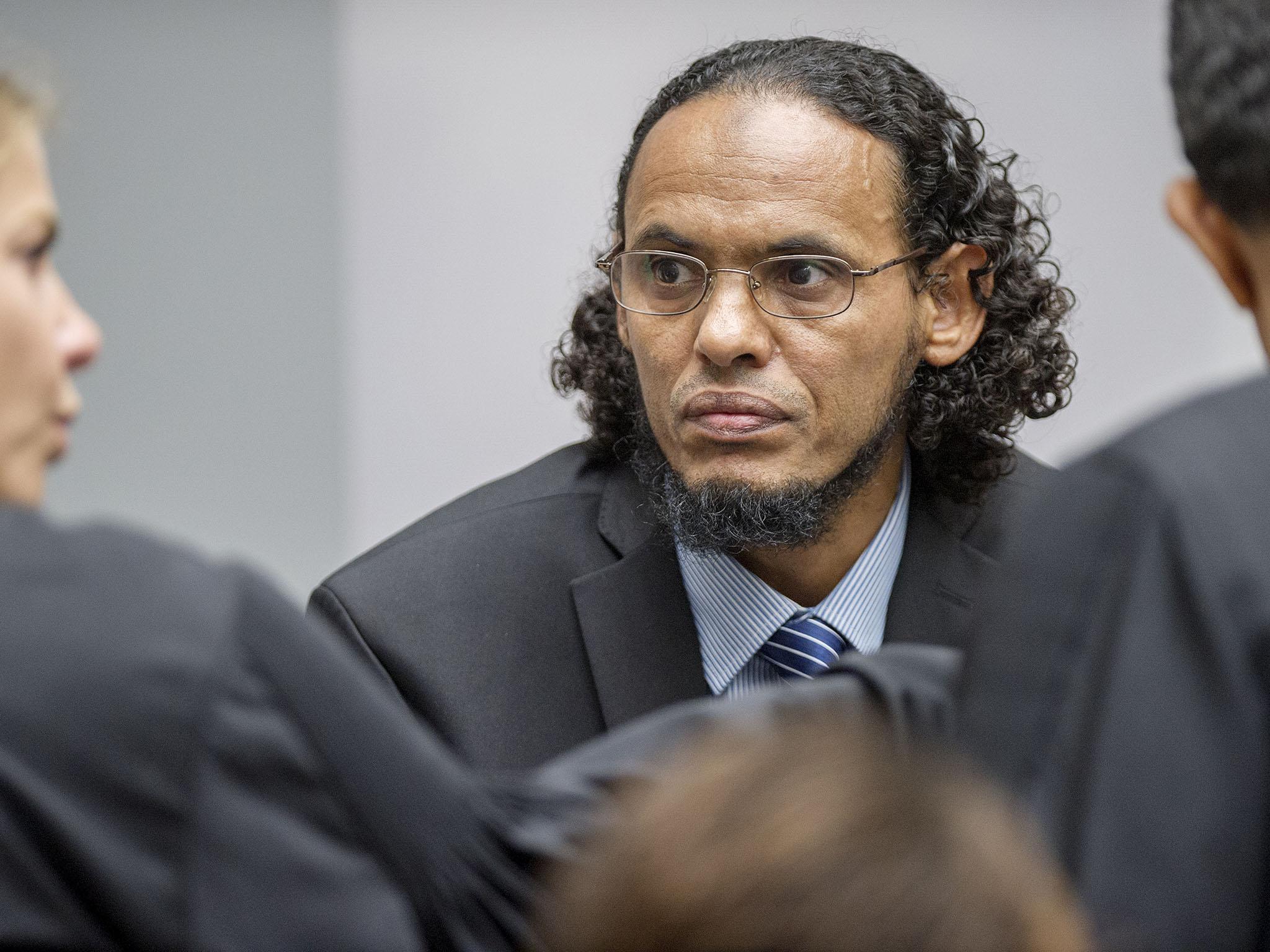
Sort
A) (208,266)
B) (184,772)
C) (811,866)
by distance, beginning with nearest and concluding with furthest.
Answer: (811,866) < (184,772) < (208,266)

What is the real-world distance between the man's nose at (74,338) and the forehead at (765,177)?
1068 millimetres

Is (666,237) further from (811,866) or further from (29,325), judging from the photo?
(811,866)

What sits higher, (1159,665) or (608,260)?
(608,260)

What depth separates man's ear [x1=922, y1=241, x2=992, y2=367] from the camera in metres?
2.30

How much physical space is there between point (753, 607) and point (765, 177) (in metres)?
0.59

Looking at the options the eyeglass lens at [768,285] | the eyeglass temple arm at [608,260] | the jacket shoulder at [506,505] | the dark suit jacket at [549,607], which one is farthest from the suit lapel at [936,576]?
the eyeglass temple arm at [608,260]

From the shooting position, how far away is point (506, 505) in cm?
227

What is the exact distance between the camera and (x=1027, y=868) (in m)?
0.83

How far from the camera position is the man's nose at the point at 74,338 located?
3.67 feet

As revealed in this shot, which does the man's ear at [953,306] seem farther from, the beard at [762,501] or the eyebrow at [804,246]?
the eyebrow at [804,246]

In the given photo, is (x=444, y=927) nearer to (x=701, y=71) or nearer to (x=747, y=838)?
(x=747, y=838)

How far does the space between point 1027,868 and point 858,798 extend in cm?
10

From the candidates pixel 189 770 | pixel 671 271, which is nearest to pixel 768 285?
pixel 671 271

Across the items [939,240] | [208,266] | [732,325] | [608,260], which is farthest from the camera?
[208,266]
